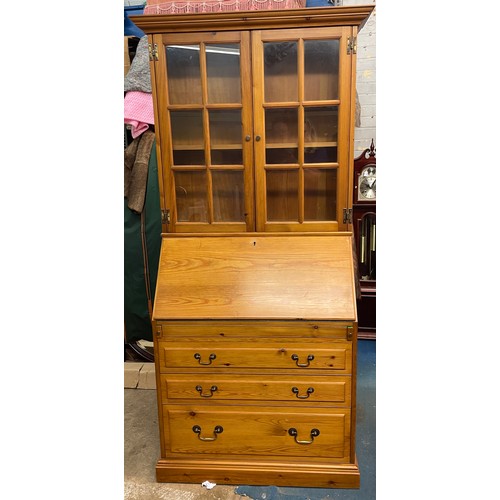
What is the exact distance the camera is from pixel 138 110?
2.49 meters

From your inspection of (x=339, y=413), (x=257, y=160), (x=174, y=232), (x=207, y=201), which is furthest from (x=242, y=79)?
(x=339, y=413)

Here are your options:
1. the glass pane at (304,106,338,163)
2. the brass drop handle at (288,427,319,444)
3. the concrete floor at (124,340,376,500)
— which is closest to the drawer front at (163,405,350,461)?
the brass drop handle at (288,427,319,444)

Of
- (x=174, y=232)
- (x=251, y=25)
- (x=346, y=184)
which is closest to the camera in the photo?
(x=251, y=25)

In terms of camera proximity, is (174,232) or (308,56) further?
(174,232)

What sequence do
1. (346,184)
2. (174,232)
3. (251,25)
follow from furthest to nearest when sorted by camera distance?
1. (174,232)
2. (346,184)
3. (251,25)

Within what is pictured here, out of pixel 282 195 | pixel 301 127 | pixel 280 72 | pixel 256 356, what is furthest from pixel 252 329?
pixel 280 72

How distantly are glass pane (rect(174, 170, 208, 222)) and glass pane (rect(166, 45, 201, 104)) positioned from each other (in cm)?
33

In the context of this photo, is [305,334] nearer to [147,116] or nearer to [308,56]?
[308,56]

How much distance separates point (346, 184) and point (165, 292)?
0.93 metres

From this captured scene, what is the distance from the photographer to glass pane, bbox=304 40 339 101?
165 cm

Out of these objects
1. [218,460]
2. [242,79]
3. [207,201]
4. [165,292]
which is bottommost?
[218,460]

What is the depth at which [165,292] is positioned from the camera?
1.73m

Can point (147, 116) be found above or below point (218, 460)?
above

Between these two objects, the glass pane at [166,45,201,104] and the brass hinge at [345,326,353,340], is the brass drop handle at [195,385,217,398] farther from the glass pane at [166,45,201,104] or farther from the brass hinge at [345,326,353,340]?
the glass pane at [166,45,201,104]
